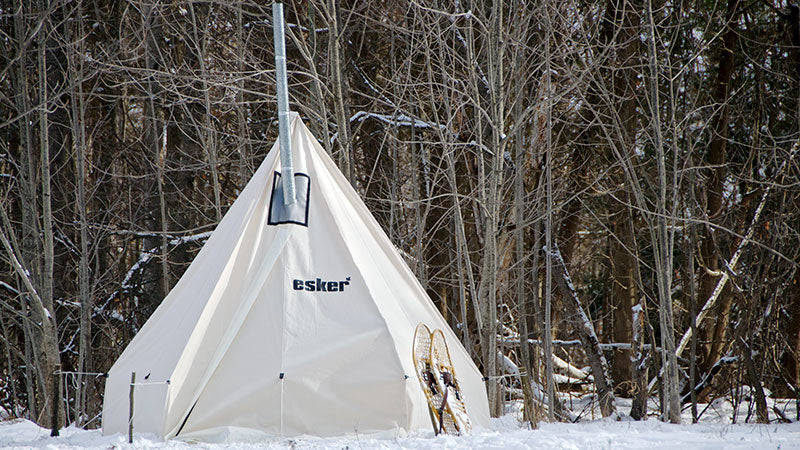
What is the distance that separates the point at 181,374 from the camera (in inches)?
236

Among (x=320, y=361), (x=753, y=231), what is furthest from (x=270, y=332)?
(x=753, y=231)

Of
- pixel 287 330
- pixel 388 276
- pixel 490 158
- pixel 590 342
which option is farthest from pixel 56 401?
pixel 590 342

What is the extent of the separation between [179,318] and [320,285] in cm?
120

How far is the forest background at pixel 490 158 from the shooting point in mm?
9781

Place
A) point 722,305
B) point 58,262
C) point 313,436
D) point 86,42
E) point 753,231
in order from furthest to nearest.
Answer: point 58,262 → point 86,42 → point 722,305 → point 753,231 → point 313,436

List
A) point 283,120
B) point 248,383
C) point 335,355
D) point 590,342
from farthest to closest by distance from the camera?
1. point 590,342
2. point 283,120
3. point 335,355
4. point 248,383

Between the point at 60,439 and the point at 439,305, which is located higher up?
the point at 439,305

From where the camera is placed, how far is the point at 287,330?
6195 millimetres

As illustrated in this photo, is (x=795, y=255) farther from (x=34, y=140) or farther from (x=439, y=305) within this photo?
(x=34, y=140)

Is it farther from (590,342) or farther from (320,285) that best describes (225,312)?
(590,342)

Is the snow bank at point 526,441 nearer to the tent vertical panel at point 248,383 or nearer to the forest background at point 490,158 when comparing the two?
the tent vertical panel at point 248,383

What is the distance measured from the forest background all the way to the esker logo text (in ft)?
8.35

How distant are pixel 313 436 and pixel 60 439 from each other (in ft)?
6.50

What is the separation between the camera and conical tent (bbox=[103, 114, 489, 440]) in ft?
19.7
